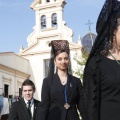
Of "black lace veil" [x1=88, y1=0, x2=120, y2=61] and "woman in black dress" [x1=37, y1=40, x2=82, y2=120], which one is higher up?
"black lace veil" [x1=88, y1=0, x2=120, y2=61]

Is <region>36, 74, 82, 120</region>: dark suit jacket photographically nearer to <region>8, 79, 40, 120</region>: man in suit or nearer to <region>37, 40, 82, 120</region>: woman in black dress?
<region>37, 40, 82, 120</region>: woman in black dress

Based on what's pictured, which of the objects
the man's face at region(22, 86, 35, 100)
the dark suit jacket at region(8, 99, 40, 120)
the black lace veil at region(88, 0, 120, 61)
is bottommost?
the dark suit jacket at region(8, 99, 40, 120)

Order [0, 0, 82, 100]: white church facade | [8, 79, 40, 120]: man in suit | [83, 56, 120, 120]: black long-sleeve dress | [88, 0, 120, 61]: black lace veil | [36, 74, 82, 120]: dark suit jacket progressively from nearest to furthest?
1. [83, 56, 120, 120]: black long-sleeve dress
2. [88, 0, 120, 61]: black lace veil
3. [36, 74, 82, 120]: dark suit jacket
4. [8, 79, 40, 120]: man in suit
5. [0, 0, 82, 100]: white church facade

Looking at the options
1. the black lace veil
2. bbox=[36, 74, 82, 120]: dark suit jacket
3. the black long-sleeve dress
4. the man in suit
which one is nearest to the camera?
the black long-sleeve dress

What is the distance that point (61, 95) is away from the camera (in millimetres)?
4258

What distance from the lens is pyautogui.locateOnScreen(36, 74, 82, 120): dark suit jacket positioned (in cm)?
423

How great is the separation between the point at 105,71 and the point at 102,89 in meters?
0.12

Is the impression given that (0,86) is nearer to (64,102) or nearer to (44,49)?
(44,49)

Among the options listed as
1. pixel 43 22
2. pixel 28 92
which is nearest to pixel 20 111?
pixel 28 92

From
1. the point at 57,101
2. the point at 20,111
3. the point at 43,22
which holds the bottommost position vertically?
the point at 20,111

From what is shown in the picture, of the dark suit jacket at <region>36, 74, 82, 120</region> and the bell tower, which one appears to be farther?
the bell tower

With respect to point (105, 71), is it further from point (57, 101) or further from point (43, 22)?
point (43, 22)

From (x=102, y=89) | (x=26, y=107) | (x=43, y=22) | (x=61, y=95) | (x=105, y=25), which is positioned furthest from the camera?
(x=43, y=22)

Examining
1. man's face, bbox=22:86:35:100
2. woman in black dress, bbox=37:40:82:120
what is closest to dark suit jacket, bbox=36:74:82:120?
woman in black dress, bbox=37:40:82:120
